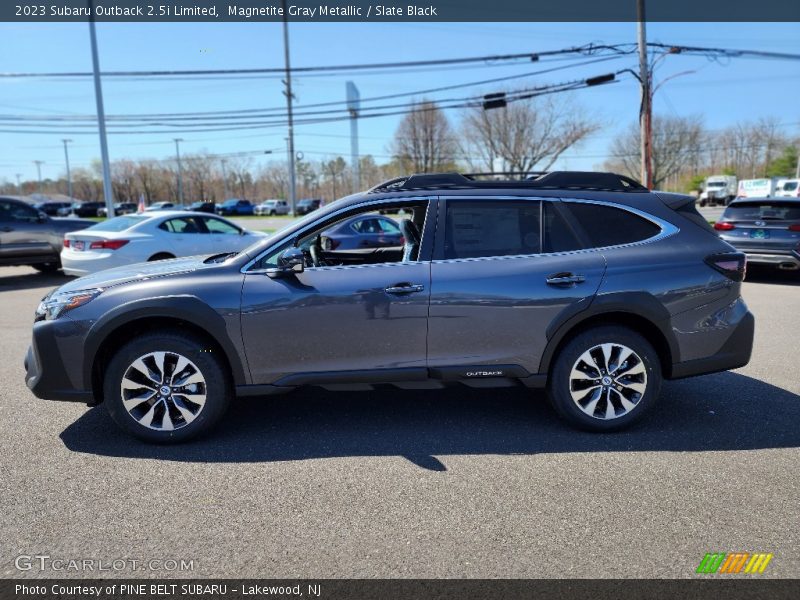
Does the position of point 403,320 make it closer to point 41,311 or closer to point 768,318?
point 41,311

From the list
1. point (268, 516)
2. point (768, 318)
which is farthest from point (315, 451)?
point (768, 318)

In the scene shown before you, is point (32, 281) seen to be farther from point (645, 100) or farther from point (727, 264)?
point (645, 100)

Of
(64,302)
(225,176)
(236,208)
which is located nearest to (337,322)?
(64,302)

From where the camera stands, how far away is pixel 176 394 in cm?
396

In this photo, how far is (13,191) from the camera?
132000 millimetres

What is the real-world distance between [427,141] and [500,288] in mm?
53103

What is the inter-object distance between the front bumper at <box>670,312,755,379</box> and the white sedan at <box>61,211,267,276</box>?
770 cm

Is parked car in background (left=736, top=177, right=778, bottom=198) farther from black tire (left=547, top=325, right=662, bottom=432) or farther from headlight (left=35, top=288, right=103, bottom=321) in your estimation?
headlight (left=35, top=288, right=103, bottom=321)

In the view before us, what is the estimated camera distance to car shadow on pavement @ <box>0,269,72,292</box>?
479 inches

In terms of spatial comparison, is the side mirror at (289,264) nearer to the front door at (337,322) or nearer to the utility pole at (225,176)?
the front door at (337,322)

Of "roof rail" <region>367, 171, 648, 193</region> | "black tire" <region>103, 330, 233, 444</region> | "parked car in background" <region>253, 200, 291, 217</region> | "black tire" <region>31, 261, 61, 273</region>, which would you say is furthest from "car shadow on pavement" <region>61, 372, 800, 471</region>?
"parked car in background" <region>253, 200, 291, 217</region>

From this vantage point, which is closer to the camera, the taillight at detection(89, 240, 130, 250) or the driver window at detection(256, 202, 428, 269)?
the driver window at detection(256, 202, 428, 269)

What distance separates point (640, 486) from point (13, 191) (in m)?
159

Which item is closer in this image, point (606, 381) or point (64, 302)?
point (64, 302)
